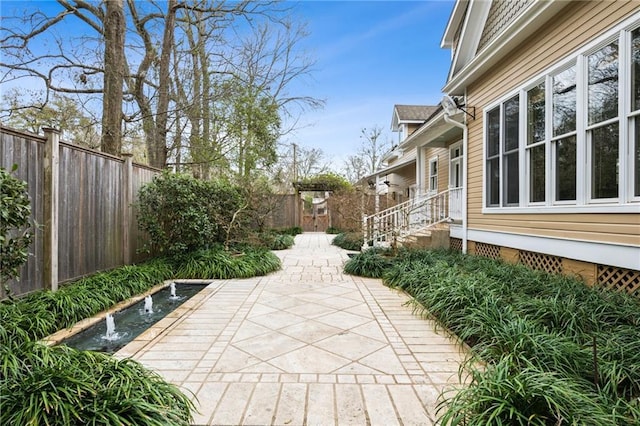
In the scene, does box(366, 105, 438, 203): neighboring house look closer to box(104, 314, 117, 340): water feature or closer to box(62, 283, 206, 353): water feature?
box(62, 283, 206, 353): water feature

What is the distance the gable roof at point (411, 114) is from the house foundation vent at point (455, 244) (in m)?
8.48

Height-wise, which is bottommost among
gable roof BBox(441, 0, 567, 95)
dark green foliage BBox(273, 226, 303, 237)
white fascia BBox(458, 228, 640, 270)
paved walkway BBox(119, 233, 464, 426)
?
paved walkway BBox(119, 233, 464, 426)

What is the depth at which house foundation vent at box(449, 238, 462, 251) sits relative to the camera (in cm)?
767

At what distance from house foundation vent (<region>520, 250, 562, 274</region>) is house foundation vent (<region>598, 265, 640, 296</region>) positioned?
0.68 m

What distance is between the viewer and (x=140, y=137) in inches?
373

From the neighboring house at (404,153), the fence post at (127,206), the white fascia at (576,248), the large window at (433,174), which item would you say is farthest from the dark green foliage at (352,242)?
the fence post at (127,206)

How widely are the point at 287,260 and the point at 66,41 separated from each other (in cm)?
725

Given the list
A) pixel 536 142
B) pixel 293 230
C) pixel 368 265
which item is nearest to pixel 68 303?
pixel 368 265

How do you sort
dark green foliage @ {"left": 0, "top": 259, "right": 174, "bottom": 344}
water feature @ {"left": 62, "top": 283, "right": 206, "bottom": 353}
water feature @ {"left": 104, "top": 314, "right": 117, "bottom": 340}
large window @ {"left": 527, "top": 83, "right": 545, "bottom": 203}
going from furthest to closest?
1. large window @ {"left": 527, "top": 83, "right": 545, "bottom": 203}
2. water feature @ {"left": 104, "top": 314, "right": 117, "bottom": 340}
3. water feature @ {"left": 62, "top": 283, "right": 206, "bottom": 353}
4. dark green foliage @ {"left": 0, "top": 259, "right": 174, "bottom": 344}

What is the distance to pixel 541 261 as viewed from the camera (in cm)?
494

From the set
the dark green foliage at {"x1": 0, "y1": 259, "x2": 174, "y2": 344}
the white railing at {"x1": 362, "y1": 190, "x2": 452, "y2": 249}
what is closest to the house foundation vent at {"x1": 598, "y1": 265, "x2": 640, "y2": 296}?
the white railing at {"x1": 362, "y1": 190, "x2": 452, "y2": 249}

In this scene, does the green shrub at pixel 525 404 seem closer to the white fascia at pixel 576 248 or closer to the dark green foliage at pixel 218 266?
the white fascia at pixel 576 248

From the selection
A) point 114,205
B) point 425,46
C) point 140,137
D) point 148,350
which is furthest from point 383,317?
point 425,46

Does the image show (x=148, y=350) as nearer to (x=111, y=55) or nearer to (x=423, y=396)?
(x=423, y=396)
